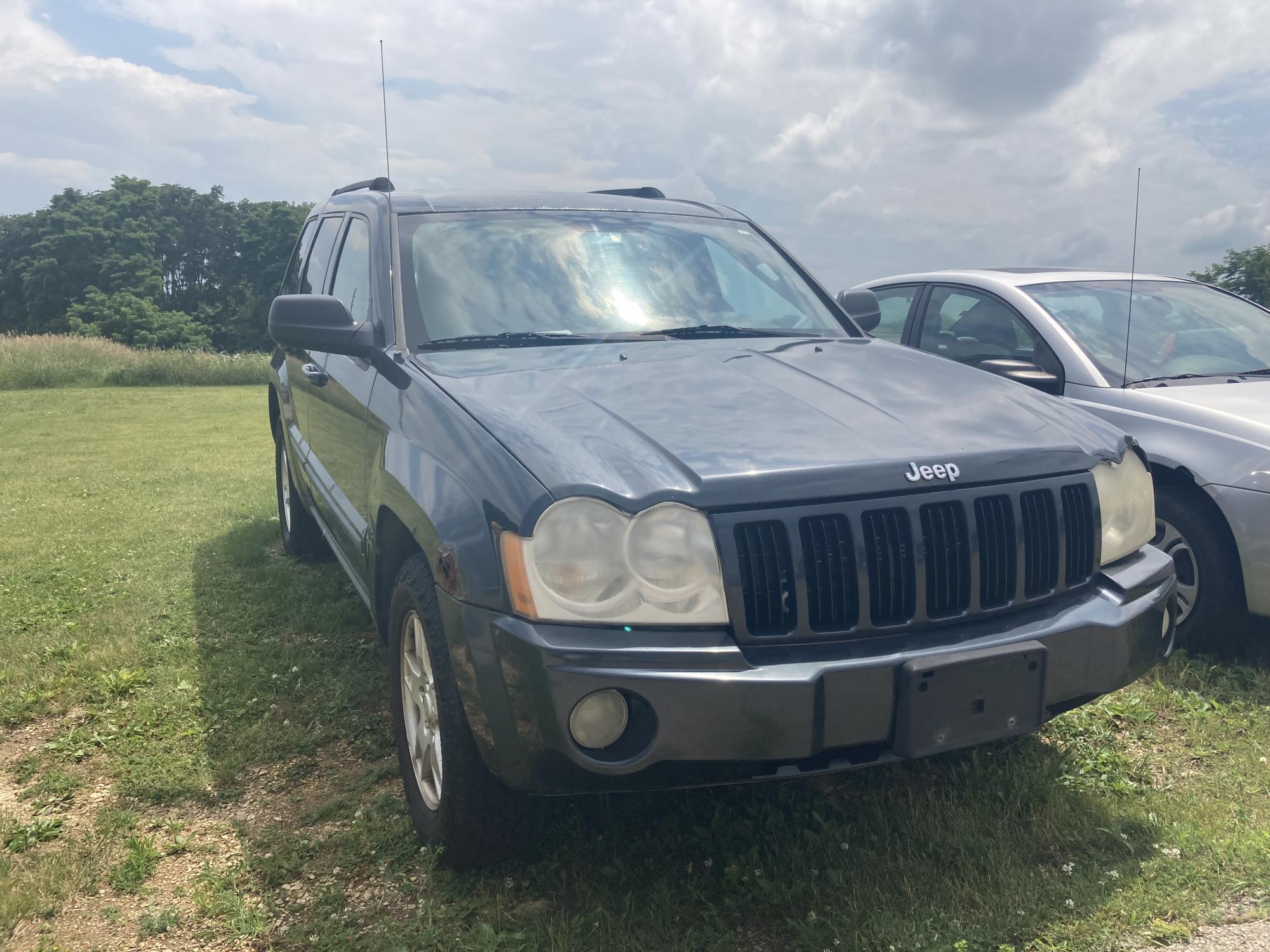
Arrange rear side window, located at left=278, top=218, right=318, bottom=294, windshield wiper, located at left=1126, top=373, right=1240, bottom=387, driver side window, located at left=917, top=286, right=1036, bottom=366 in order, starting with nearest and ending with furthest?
1. windshield wiper, located at left=1126, top=373, right=1240, bottom=387
2. driver side window, located at left=917, top=286, right=1036, bottom=366
3. rear side window, located at left=278, top=218, right=318, bottom=294

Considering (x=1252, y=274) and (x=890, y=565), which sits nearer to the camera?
(x=890, y=565)

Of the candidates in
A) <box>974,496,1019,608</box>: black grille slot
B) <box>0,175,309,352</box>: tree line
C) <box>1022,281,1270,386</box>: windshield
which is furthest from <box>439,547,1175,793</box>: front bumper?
<box>0,175,309,352</box>: tree line

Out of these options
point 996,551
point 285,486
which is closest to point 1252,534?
point 996,551

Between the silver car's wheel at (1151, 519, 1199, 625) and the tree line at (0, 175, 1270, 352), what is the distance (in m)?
62.8

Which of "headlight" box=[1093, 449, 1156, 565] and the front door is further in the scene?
the front door

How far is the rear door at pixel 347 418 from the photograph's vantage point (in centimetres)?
352

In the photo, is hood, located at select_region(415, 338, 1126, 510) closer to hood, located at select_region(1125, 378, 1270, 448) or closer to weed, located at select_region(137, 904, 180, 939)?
hood, located at select_region(1125, 378, 1270, 448)

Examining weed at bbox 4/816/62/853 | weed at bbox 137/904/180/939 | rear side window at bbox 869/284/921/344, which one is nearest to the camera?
weed at bbox 137/904/180/939

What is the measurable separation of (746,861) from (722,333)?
175 cm

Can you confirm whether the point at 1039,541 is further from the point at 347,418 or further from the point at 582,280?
the point at 347,418

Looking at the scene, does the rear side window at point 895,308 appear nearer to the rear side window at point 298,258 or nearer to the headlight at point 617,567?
the rear side window at point 298,258

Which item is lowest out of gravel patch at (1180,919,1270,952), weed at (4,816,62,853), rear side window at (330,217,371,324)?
weed at (4,816,62,853)

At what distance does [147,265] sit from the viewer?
67.1 m

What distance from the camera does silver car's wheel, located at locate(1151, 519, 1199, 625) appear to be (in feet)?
13.6
